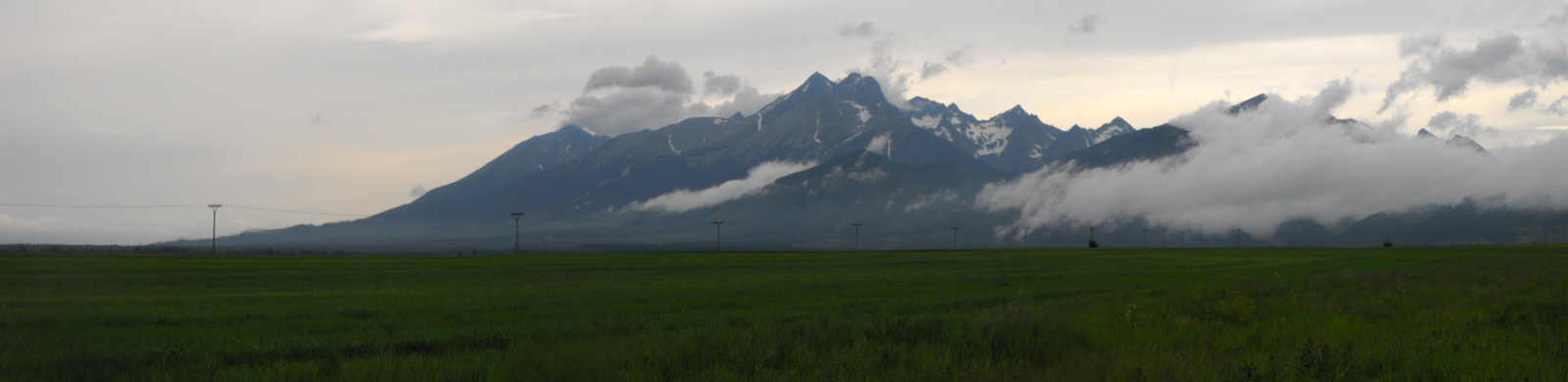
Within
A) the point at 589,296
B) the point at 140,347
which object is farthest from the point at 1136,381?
the point at 589,296

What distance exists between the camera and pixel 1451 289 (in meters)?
23.5

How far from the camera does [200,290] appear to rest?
3178 centimetres

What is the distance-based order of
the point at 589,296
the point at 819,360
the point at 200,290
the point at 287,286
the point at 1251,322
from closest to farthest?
1. the point at 819,360
2. the point at 1251,322
3. the point at 589,296
4. the point at 200,290
5. the point at 287,286

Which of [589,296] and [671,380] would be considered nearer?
[671,380]

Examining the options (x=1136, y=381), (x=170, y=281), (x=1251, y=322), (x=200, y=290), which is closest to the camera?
(x=1136, y=381)

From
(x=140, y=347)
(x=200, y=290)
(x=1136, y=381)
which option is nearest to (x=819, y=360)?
(x=1136, y=381)

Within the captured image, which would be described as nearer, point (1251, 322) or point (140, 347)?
point (140, 347)

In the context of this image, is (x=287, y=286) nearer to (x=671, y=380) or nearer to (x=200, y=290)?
(x=200, y=290)

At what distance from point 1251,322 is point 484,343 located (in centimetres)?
1524

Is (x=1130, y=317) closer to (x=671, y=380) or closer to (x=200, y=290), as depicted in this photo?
(x=671, y=380)

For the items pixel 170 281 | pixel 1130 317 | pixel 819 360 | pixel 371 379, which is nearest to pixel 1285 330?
pixel 1130 317

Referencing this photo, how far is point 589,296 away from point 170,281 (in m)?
26.0

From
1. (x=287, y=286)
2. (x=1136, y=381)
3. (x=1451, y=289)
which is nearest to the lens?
(x=1136, y=381)

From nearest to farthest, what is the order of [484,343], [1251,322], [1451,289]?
1. [484,343]
2. [1251,322]
3. [1451,289]
